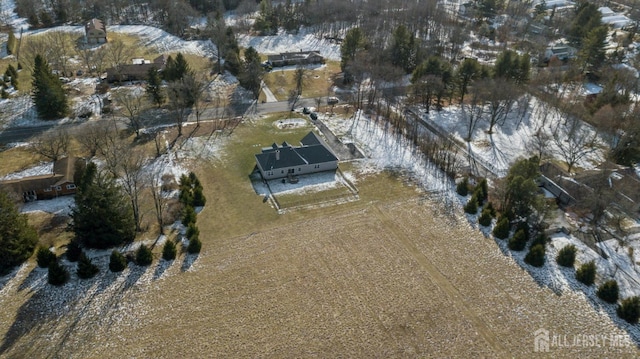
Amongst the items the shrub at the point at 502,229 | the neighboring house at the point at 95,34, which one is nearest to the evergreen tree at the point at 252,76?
the neighboring house at the point at 95,34

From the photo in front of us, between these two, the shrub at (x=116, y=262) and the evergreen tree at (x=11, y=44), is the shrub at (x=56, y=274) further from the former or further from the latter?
the evergreen tree at (x=11, y=44)

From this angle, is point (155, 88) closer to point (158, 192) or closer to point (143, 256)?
point (158, 192)

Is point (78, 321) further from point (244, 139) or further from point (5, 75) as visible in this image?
point (5, 75)

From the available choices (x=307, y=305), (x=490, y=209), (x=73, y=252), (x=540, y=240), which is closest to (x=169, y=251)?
(x=73, y=252)

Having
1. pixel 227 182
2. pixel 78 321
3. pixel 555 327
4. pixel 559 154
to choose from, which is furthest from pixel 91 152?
pixel 559 154

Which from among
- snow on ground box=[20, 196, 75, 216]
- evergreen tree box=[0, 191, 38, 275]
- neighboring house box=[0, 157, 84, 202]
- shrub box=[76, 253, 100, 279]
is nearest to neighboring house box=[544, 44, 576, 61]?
neighboring house box=[0, 157, 84, 202]
